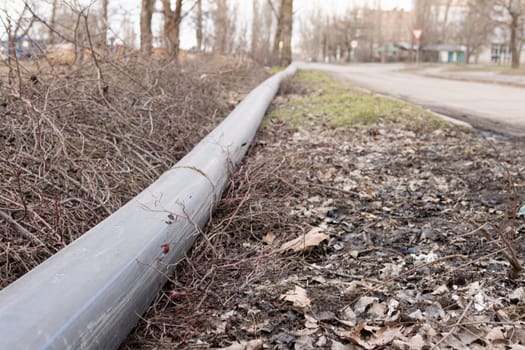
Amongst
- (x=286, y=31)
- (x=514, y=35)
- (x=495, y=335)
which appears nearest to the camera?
(x=495, y=335)

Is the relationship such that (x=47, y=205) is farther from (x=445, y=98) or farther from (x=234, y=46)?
(x=234, y=46)

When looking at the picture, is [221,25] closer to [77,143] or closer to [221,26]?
[221,26]

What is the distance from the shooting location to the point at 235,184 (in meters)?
3.89

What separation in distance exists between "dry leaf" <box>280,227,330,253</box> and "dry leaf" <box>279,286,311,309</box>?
1.48 feet

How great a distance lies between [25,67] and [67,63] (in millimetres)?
1121

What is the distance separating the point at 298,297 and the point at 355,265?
51cm

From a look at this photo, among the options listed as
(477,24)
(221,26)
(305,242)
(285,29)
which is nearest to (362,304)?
(305,242)

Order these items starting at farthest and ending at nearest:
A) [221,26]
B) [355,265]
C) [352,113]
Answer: [221,26] → [352,113] → [355,265]

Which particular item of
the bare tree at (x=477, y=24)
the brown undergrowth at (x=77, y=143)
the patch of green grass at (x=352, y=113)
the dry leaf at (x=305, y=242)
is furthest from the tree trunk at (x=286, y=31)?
the dry leaf at (x=305, y=242)

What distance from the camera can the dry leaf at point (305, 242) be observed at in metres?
2.83

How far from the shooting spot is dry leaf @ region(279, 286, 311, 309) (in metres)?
2.22

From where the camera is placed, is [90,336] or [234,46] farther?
[234,46]

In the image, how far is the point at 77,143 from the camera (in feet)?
12.5

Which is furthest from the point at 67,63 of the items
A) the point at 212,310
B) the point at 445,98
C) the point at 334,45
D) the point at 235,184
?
the point at 334,45
